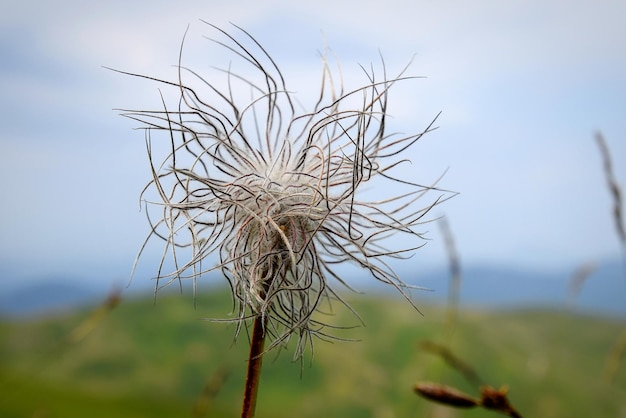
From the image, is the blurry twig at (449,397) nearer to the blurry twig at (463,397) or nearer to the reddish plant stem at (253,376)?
the blurry twig at (463,397)

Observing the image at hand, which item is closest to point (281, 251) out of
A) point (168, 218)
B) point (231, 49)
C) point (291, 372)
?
point (168, 218)

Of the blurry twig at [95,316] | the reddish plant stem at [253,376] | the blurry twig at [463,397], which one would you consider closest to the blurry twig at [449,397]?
the blurry twig at [463,397]

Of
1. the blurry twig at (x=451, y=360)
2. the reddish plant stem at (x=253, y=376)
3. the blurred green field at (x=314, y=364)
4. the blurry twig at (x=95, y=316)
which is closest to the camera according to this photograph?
the reddish plant stem at (x=253, y=376)

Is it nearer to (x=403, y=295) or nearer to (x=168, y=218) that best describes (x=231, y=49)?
(x=168, y=218)

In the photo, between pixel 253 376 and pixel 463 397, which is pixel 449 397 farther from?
pixel 253 376

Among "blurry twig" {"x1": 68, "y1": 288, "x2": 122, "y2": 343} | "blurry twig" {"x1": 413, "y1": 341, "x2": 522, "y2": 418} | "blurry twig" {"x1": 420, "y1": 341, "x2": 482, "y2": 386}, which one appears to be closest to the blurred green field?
"blurry twig" {"x1": 68, "y1": 288, "x2": 122, "y2": 343}

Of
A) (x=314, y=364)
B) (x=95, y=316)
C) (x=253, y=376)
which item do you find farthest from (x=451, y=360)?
(x=314, y=364)

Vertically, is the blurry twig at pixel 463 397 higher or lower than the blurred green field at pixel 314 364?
higher

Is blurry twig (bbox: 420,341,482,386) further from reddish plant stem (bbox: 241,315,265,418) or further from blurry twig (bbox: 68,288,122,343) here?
blurry twig (bbox: 68,288,122,343)
